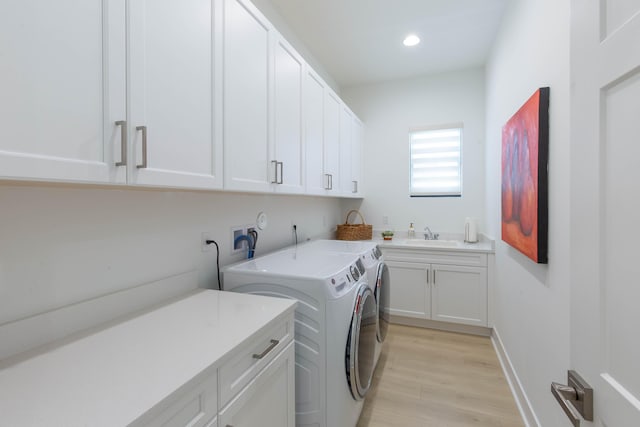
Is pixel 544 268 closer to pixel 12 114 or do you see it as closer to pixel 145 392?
pixel 145 392

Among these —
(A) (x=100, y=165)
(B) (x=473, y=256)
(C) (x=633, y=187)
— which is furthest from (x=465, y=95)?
(A) (x=100, y=165)

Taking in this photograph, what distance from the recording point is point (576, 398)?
0.63 meters

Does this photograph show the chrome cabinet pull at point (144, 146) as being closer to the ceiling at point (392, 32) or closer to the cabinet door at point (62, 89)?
the cabinet door at point (62, 89)

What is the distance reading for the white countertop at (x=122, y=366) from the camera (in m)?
0.61

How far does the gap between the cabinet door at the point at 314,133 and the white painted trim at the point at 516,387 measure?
1843mm

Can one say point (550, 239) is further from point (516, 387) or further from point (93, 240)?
point (93, 240)

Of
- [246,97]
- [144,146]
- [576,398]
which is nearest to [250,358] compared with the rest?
[144,146]

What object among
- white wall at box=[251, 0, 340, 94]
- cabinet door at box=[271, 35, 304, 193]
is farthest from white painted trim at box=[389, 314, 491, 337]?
white wall at box=[251, 0, 340, 94]

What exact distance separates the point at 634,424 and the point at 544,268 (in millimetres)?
1140

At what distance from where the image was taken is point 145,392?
662mm

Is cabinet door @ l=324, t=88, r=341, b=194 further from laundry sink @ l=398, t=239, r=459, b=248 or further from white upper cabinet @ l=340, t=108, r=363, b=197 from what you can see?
laundry sink @ l=398, t=239, r=459, b=248

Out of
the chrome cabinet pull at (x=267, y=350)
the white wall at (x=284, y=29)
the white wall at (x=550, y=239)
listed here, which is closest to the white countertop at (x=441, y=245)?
the white wall at (x=550, y=239)

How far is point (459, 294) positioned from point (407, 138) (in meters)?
1.88

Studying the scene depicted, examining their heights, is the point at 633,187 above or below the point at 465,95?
below
